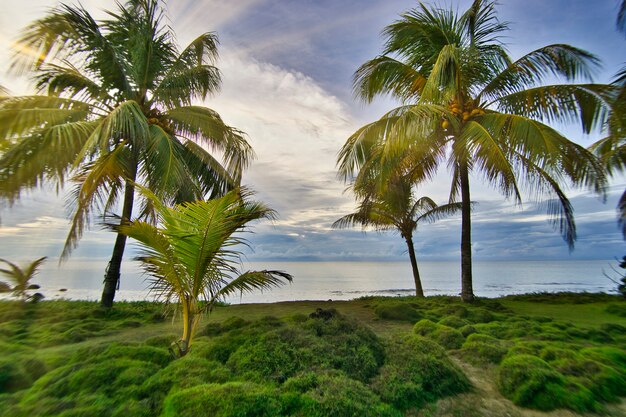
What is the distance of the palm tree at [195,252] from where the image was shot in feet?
13.2

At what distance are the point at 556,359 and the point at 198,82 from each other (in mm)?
10916

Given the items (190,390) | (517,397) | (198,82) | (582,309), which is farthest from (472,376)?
(198,82)

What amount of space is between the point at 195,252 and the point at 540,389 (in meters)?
4.19

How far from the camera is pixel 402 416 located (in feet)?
9.71

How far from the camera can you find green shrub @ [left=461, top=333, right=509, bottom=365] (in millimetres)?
4496

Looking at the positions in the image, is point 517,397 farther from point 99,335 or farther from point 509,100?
point 509,100

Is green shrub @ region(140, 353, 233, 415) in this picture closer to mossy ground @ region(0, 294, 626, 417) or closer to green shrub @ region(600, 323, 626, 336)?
mossy ground @ region(0, 294, 626, 417)

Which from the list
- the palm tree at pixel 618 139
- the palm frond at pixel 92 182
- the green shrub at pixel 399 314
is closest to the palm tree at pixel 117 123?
the palm frond at pixel 92 182

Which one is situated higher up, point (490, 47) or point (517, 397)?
point (490, 47)

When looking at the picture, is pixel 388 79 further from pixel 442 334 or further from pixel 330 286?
pixel 330 286

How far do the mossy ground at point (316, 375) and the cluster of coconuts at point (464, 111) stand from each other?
5797 millimetres

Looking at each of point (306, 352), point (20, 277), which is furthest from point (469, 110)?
point (20, 277)

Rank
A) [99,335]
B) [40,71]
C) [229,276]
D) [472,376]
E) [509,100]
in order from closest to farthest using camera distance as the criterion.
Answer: [472,376]
[229,276]
[99,335]
[40,71]
[509,100]

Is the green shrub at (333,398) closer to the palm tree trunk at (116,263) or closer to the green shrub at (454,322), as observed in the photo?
the green shrub at (454,322)
